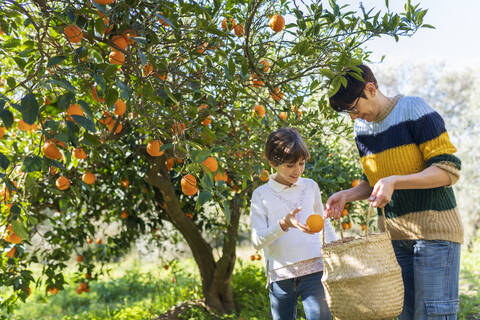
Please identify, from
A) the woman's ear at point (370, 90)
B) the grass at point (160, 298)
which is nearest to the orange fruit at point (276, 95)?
the woman's ear at point (370, 90)

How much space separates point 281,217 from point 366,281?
1.98 ft

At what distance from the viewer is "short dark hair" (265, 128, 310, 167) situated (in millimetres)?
1759

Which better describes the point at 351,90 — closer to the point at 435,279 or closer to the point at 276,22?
the point at 276,22

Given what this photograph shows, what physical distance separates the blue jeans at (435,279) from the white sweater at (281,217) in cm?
48

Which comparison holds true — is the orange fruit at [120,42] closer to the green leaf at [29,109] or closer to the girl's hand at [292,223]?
the green leaf at [29,109]

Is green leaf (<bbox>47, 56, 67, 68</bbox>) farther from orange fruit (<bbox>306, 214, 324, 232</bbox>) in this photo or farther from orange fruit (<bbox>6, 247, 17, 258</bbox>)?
orange fruit (<bbox>6, 247, 17, 258</bbox>)

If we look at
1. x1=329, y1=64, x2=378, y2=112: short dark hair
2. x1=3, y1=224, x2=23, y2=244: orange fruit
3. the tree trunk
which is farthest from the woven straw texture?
the tree trunk

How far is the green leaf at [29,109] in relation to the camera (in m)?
0.95

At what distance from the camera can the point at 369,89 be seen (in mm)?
1522

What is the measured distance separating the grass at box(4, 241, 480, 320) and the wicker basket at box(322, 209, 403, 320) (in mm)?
2302

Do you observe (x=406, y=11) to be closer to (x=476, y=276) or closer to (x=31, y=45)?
(x=31, y=45)

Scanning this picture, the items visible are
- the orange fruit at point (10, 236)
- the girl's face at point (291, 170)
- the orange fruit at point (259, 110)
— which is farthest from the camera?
the orange fruit at point (259, 110)

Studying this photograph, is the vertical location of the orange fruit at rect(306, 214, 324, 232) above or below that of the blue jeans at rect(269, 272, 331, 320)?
above

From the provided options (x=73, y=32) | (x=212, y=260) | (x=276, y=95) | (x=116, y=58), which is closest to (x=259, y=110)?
(x=276, y=95)
